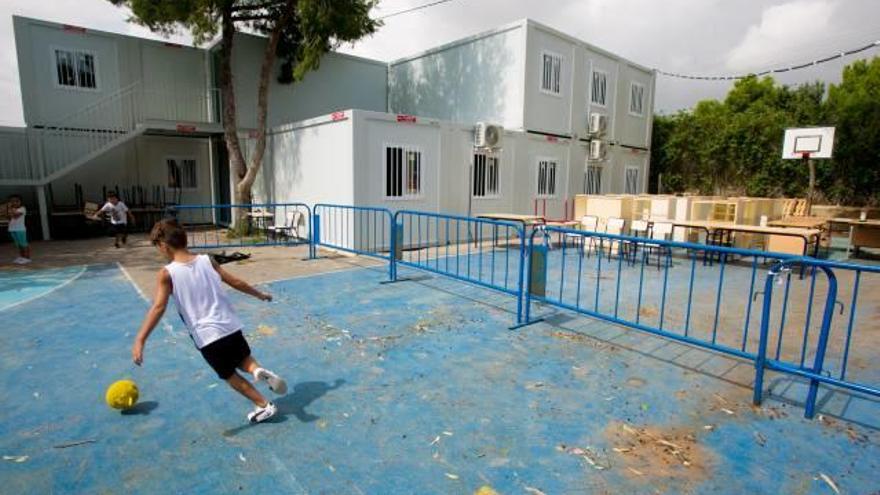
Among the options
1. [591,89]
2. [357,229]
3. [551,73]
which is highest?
[551,73]

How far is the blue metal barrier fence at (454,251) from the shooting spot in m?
7.95

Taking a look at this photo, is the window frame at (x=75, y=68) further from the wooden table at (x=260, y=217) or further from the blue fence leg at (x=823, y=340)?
the blue fence leg at (x=823, y=340)

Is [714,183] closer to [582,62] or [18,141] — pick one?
[582,62]

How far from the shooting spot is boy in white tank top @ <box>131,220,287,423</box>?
306cm

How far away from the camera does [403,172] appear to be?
1178 cm

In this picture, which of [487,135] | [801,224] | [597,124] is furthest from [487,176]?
[801,224]

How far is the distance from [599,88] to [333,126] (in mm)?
11616

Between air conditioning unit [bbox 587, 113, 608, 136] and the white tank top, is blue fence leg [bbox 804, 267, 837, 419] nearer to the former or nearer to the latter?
the white tank top

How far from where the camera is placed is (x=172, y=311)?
20.4ft

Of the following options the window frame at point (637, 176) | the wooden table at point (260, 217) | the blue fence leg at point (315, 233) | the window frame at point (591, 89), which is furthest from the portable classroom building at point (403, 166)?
the window frame at point (637, 176)

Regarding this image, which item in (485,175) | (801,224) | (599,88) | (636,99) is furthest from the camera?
(636,99)

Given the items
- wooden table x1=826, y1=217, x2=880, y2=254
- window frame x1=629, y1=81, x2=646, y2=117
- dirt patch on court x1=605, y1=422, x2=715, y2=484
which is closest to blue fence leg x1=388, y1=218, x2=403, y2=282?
dirt patch on court x1=605, y1=422, x2=715, y2=484

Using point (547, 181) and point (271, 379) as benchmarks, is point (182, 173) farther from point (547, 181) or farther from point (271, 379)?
point (271, 379)

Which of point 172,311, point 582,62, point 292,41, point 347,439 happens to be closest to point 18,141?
point 292,41
